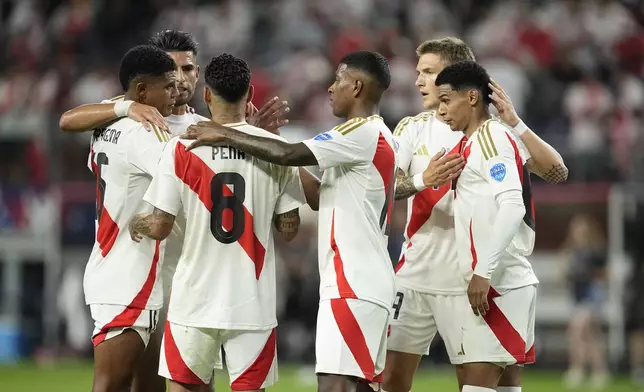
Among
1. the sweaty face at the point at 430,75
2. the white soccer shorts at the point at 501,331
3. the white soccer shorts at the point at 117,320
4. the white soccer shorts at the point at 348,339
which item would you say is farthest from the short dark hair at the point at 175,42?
the white soccer shorts at the point at 501,331

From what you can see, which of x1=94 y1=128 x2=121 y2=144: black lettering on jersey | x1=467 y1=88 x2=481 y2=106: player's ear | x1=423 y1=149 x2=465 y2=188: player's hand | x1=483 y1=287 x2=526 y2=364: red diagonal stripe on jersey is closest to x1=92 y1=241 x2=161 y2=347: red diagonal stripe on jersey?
x1=94 y1=128 x2=121 y2=144: black lettering on jersey

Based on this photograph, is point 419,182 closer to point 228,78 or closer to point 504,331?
point 504,331

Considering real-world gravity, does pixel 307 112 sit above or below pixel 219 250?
above

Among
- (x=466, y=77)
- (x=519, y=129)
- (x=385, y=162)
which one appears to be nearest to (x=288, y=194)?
(x=385, y=162)

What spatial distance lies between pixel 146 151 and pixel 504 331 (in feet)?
9.00

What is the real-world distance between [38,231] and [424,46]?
1196 cm

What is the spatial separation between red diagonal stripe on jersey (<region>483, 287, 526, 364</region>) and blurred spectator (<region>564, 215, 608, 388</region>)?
359 inches

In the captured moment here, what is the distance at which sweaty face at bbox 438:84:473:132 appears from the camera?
293 inches

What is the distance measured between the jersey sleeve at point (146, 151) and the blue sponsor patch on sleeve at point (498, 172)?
2217 mm

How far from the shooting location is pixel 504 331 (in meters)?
7.43

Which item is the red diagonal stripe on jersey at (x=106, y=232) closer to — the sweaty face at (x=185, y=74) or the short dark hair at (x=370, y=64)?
the sweaty face at (x=185, y=74)

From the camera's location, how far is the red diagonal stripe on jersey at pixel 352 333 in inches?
265

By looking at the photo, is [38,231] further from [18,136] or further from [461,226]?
[461,226]

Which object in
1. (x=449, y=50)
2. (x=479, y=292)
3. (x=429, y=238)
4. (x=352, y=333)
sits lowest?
(x=352, y=333)
